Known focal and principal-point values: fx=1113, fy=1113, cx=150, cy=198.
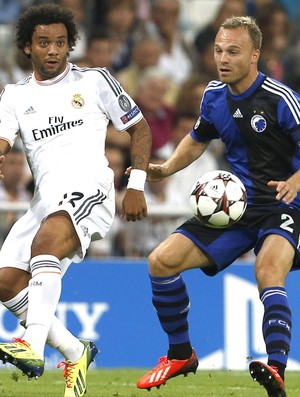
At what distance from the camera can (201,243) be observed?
7.45 metres

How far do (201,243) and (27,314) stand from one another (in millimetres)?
1337

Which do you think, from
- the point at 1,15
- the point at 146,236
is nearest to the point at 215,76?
the point at 1,15

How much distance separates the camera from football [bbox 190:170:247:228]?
7.28m

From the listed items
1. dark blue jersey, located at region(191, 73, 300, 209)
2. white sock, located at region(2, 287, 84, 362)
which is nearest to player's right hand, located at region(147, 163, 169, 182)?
dark blue jersey, located at region(191, 73, 300, 209)

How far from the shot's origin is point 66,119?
734 centimetres

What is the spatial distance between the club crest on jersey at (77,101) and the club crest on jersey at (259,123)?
1.15 m

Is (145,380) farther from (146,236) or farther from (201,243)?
(146,236)

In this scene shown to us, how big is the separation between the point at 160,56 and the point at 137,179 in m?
7.52

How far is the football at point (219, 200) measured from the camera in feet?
23.9

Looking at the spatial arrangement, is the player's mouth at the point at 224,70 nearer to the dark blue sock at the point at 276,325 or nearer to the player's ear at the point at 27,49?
the player's ear at the point at 27,49

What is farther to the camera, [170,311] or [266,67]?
[266,67]

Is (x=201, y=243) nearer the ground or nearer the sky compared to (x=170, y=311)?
nearer the sky

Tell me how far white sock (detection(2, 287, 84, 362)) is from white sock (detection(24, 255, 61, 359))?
36 centimetres

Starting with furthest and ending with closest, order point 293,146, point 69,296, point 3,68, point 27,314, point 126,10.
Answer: point 126,10 < point 3,68 < point 69,296 < point 293,146 < point 27,314
